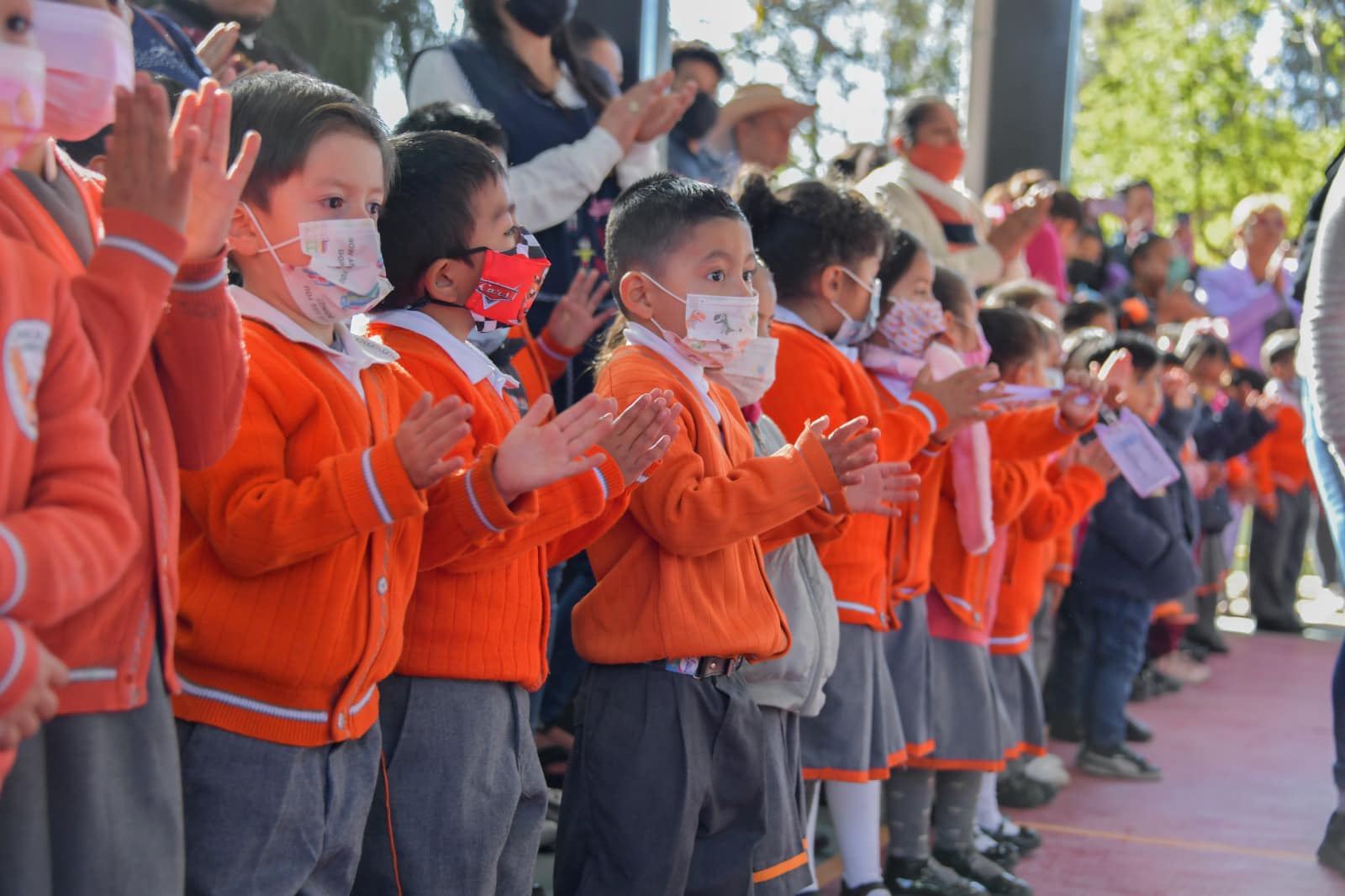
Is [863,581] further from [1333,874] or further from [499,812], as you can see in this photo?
[1333,874]

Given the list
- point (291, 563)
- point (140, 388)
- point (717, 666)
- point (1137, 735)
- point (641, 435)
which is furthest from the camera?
point (1137, 735)

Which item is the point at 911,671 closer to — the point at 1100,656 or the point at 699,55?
the point at 1100,656

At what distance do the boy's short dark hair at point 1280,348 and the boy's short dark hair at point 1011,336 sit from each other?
535cm

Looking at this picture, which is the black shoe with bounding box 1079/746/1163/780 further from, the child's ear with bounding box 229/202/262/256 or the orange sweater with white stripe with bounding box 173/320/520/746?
the child's ear with bounding box 229/202/262/256

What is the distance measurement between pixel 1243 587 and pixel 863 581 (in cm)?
1024

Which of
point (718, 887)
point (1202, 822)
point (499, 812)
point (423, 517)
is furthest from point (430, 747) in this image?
point (1202, 822)

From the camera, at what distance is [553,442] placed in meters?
2.34

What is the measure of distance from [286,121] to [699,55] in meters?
4.17

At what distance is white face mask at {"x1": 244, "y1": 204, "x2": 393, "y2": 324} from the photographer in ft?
7.77

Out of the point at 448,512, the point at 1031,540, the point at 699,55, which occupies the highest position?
the point at 699,55

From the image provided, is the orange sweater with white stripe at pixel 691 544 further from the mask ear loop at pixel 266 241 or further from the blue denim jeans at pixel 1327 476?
the blue denim jeans at pixel 1327 476

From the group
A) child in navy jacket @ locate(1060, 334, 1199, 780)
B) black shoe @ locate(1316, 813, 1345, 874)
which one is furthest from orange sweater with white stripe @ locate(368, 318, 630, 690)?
child in navy jacket @ locate(1060, 334, 1199, 780)

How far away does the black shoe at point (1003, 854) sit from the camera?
15.5ft

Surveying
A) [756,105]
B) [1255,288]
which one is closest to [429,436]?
[756,105]
